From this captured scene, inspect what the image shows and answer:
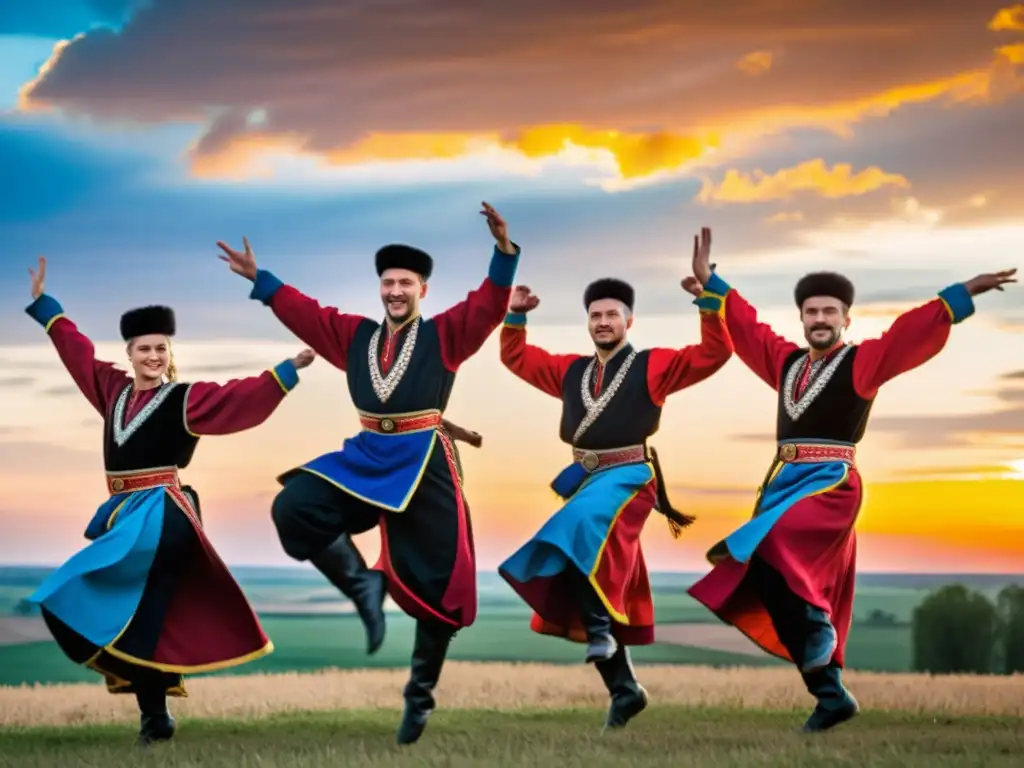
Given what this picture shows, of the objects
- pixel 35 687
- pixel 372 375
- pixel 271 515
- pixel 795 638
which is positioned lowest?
pixel 35 687

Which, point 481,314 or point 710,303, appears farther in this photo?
point 710,303

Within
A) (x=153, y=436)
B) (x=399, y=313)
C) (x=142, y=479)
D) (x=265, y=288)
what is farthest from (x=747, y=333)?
(x=142, y=479)

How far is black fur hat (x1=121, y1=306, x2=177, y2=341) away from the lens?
849cm

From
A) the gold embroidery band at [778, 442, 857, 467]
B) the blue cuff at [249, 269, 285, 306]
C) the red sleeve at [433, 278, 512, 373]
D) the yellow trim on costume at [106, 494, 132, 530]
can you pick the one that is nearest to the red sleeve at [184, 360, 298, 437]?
the blue cuff at [249, 269, 285, 306]

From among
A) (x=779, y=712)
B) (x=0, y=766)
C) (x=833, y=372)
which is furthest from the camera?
(x=779, y=712)

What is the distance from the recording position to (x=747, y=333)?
28.1 feet

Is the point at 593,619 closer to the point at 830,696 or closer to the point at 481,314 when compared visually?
the point at 830,696

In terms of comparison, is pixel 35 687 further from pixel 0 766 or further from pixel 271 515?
pixel 271 515

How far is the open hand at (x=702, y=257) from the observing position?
8556 millimetres

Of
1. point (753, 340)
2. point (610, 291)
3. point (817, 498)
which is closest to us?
point (817, 498)

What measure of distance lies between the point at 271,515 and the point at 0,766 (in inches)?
66.4

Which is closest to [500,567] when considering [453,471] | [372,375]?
[453,471]

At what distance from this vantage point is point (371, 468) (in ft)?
25.8

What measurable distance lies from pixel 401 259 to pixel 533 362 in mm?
1099
